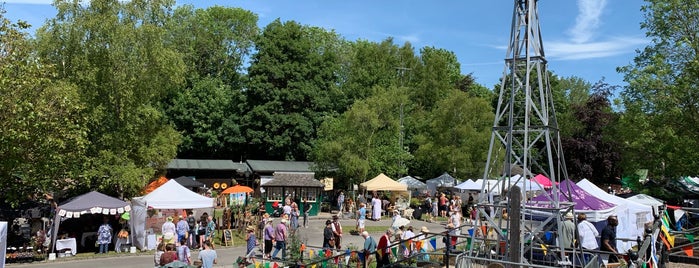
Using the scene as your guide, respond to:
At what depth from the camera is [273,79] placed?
47719 millimetres

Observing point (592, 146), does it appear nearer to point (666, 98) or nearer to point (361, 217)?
point (666, 98)

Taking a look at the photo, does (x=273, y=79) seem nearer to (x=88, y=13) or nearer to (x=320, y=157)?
(x=320, y=157)

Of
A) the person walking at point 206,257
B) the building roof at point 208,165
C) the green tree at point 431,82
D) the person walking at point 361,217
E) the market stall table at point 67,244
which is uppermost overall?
the green tree at point 431,82

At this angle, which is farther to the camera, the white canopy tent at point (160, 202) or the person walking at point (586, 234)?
the white canopy tent at point (160, 202)

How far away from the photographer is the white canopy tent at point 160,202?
20812mm

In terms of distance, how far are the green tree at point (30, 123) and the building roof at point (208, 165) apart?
81.6 ft

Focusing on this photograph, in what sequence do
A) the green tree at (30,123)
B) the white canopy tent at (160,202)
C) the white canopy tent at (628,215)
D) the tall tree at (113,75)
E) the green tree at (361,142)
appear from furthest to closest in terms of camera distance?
the green tree at (361,142), the tall tree at (113,75), the white canopy tent at (160,202), the white canopy tent at (628,215), the green tree at (30,123)

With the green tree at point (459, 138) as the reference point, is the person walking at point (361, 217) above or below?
below

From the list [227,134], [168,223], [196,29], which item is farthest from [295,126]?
[168,223]

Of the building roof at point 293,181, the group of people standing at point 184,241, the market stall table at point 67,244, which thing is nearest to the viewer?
the group of people standing at point 184,241

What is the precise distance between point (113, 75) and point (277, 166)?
915 inches

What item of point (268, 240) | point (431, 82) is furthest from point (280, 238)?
point (431, 82)

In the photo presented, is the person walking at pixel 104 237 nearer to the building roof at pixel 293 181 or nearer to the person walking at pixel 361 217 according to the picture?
the person walking at pixel 361 217

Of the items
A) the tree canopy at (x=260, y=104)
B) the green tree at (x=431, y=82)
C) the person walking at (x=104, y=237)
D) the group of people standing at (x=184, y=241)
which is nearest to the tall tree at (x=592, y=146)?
the tree canopy at (x=260, y=104)
